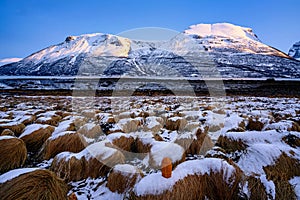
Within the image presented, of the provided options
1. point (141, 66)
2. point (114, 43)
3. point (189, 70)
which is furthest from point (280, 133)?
point (114, 43)

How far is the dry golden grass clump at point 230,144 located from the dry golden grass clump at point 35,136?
13.1 ft

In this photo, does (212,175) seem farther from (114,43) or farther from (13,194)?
(114,43)

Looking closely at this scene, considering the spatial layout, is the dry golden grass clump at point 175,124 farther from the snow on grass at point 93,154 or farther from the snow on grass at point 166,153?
the snow on grass at point 93,154

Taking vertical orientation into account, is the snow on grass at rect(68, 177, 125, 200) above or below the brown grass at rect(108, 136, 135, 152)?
below

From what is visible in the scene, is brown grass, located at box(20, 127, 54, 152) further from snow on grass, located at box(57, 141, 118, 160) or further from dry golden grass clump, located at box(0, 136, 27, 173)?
snow on grass, located at box(57, 141, 118, 160)

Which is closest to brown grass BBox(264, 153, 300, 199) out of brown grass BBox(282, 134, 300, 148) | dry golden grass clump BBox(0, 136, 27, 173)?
brown grass BBox(282, 134, 300, 148)

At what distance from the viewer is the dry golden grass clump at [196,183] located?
198 cm

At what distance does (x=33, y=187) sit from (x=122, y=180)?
3.31 ft

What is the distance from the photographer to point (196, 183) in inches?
86.7

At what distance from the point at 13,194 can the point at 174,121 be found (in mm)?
5011

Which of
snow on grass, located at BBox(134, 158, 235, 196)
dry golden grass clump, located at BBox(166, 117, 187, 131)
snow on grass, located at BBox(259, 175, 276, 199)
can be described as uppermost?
snow on grass, located at BBox(134, 158, 235, 196)

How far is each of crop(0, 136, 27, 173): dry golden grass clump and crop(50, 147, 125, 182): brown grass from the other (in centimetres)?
74

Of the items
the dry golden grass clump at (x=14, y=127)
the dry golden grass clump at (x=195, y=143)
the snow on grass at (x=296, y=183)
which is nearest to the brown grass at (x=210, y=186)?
the snow on grass at (x=296, y=183)

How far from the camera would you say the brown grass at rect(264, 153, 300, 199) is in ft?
6.70
